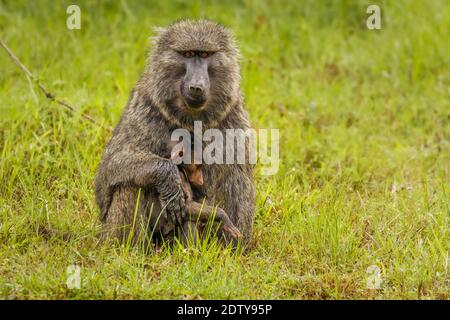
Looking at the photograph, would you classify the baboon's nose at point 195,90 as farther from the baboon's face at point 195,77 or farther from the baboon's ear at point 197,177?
the baboon's ear at point 197,177

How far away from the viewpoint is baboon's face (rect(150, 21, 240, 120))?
17.0 ft

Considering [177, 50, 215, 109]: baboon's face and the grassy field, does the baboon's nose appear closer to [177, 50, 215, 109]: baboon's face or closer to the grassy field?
[177, 50, 215, 109]: baboon's face

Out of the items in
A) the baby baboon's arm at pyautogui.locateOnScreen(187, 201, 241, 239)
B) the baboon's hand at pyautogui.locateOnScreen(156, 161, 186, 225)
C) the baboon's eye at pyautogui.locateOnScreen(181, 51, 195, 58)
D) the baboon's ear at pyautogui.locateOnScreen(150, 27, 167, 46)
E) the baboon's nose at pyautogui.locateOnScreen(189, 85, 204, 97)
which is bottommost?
the baby baboon's arm at pyautogui.locateOnScreen(187, 201, 241, 239)

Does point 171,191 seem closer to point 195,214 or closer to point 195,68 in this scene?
point 195,214

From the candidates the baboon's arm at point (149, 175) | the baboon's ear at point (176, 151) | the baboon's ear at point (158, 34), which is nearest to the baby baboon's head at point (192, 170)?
the baboon's ear at point (176, 151)

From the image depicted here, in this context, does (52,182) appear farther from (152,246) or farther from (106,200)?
(152,246)

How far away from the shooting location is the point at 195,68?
→ 5.14 meters

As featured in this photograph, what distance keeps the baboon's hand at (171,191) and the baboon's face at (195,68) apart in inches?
13.5

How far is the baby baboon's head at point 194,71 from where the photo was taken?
518 cm

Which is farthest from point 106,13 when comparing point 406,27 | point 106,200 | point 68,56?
point 106,200

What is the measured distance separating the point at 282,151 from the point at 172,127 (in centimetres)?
181

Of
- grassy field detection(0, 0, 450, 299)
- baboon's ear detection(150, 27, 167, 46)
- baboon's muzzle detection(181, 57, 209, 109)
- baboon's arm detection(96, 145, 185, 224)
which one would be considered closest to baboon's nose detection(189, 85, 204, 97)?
baboon's muzzle detection(181, 57, 209, 109)

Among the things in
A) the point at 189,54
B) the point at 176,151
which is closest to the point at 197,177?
the point at 176,151
